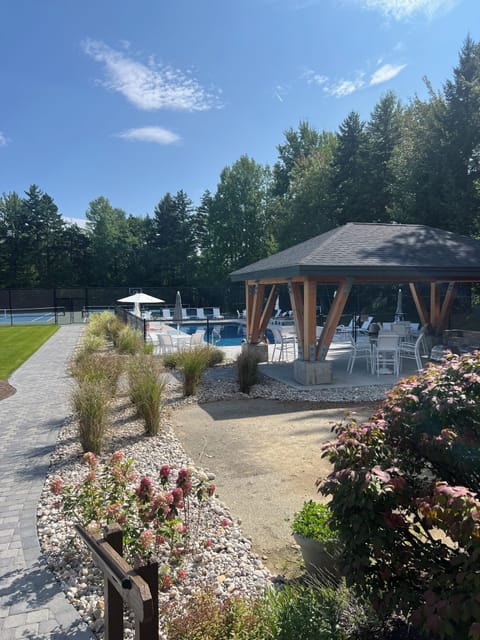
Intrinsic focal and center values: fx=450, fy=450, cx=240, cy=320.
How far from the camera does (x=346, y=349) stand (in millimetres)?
13938

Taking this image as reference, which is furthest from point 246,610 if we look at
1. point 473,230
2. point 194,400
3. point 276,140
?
point 276,140

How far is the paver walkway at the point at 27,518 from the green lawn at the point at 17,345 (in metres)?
2.63

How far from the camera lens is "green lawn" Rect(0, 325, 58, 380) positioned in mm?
11414

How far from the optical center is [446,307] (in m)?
11.5

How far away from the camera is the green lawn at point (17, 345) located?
37.4ft

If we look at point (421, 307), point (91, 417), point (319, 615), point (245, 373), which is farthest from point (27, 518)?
point (421, 307)

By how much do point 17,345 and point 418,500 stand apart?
16.1 meters

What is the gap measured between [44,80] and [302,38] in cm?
952

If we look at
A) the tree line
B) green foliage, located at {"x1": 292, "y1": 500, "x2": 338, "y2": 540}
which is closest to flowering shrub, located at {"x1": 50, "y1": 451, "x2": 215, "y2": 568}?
green foliage, located at {"x1": 292, "y1": 500, "x2": 338, "y2": 540}

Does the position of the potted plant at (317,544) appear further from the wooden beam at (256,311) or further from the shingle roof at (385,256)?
the wooden beam at (256,311)

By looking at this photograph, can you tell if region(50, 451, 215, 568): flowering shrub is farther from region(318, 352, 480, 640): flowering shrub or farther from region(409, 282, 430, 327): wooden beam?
region(409, 282, 430, 327): wooden beam

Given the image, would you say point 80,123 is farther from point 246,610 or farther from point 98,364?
point 246,610

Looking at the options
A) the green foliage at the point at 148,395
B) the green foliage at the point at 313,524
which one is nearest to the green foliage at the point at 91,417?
the green foliage at the point at 148,395

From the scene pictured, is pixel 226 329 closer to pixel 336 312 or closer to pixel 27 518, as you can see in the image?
pixel 336 312
